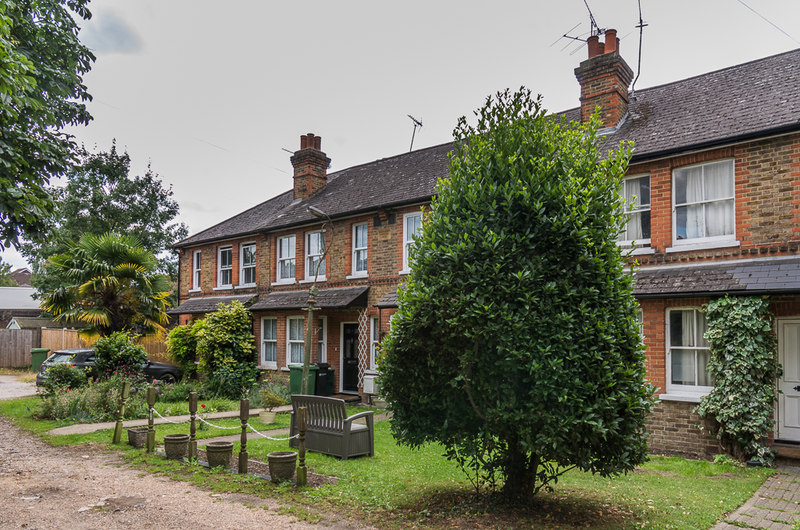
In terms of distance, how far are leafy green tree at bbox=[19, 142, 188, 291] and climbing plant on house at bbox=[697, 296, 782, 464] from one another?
31664mm

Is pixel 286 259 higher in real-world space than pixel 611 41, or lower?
lower

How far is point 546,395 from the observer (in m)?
5.62

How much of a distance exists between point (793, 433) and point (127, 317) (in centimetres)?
1975

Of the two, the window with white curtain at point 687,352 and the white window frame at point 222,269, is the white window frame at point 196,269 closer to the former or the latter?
the white window frame at point 222,269

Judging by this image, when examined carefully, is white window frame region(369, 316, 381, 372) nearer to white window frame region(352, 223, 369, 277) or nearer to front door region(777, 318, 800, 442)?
white window frame region(352, 223, 369, 277)

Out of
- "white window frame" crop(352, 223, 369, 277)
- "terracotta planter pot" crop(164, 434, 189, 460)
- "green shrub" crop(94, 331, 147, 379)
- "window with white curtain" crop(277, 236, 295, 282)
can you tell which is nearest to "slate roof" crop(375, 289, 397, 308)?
"white window frame" crop(352, 223, 369, 277)

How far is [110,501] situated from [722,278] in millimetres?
10771

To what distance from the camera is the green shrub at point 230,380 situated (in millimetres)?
18422

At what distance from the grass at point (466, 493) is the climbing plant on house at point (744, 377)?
65 centimetres

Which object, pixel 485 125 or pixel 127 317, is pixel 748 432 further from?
pixel 127 317

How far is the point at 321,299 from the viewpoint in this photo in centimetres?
1850

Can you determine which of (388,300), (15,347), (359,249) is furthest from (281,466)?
(15,347)

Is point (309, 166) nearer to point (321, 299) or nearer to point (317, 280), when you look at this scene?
point (317, 280)

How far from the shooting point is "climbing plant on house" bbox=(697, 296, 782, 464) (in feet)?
32.4
